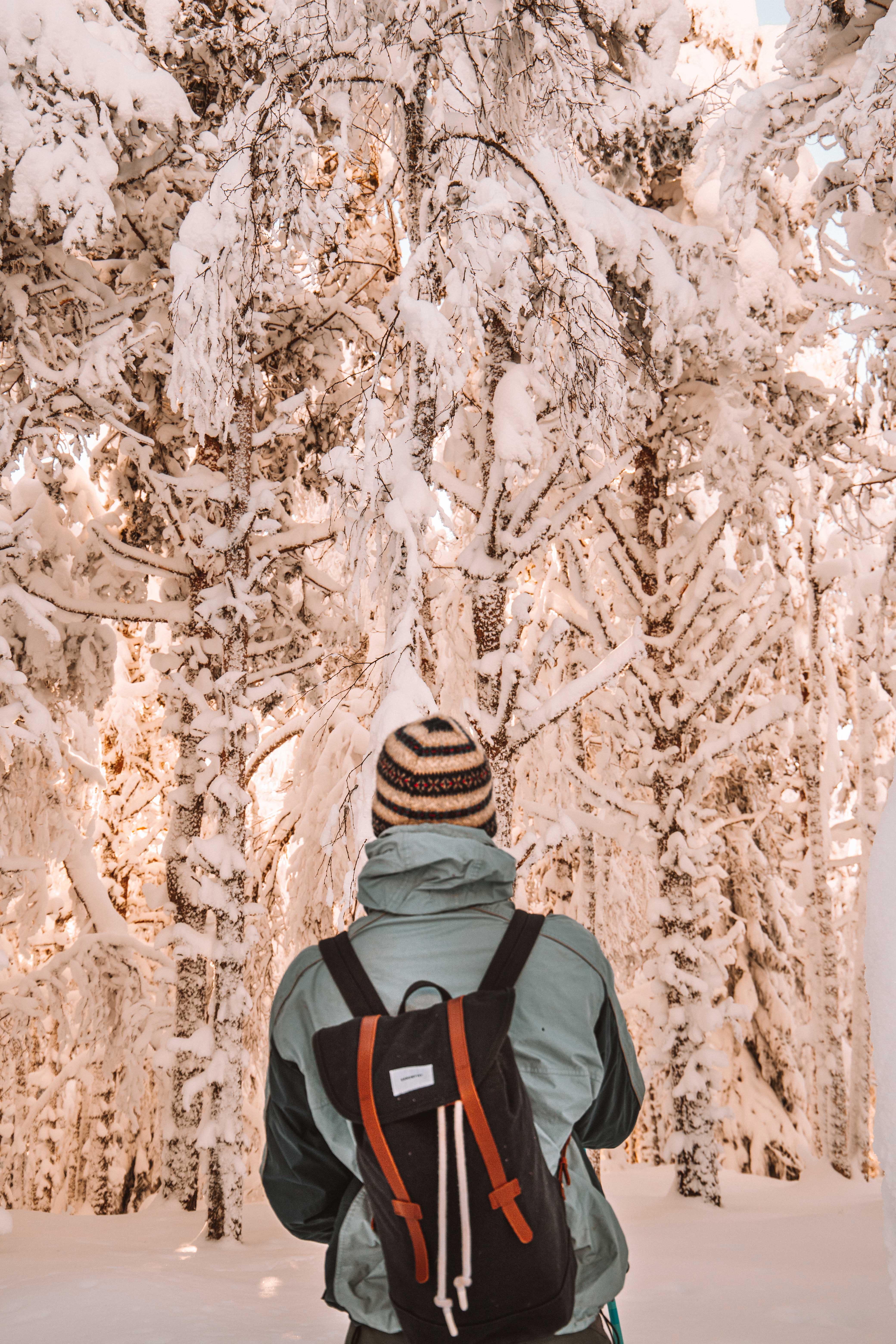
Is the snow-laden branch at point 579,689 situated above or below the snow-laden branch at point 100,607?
below

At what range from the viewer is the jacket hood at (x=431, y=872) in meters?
1.69

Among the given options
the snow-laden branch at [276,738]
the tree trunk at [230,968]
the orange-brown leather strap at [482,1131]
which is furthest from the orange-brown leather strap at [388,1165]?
the snow-laden branch at [276,738]

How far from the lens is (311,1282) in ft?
20.4

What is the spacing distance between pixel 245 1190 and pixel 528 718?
804 centimetres

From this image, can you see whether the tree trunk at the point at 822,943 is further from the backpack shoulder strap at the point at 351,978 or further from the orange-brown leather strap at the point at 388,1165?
the orange-brown leather strap at the point at 388,1165

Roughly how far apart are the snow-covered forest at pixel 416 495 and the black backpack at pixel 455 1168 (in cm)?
298

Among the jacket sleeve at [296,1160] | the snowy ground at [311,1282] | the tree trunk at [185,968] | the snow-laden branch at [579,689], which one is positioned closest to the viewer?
the jacket sleeve at [296,1160]

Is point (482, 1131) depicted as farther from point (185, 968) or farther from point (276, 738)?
point (276, 738)

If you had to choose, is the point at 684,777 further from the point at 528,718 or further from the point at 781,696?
the point at 528,718

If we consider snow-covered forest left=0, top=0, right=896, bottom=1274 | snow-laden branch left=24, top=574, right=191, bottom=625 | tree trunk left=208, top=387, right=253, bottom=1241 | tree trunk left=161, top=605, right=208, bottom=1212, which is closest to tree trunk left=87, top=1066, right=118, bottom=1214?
snow-covered forest left=0, top=0, right=896, bottom=1274

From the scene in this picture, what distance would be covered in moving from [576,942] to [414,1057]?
342 millimetres

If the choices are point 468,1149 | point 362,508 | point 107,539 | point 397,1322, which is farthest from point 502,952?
point 107,539

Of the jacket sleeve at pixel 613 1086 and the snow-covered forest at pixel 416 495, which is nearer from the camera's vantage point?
the jacket sleeve at pixel 613 1086

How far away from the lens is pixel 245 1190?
1128cm
